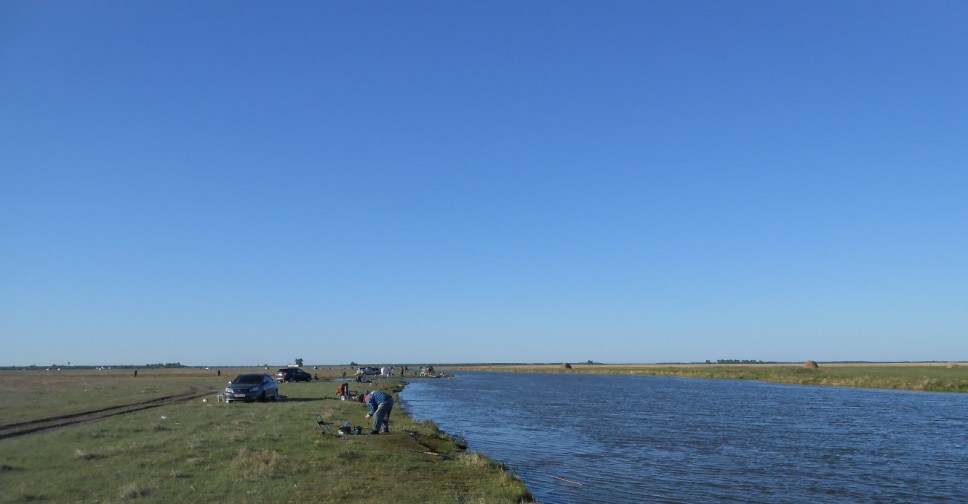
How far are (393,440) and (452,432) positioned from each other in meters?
8.32

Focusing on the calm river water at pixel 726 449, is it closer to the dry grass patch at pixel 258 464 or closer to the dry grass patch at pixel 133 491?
the dry grass patch at pixel 258 464

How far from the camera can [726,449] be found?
27.7 metres

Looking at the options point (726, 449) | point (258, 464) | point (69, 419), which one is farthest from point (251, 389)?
point (726, 449)

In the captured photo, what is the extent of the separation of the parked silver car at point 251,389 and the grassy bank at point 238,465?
35.4ft

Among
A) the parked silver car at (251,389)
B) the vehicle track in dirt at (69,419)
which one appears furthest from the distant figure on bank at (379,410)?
the parked silver car at (251,389)

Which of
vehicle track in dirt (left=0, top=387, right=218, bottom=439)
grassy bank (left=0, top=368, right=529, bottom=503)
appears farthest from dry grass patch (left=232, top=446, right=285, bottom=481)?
vehicle track in dirt (left=0, top=387, right=218, bottom=439)

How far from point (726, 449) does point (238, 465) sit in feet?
65.0

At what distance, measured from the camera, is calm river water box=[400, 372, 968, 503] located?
19.5 m

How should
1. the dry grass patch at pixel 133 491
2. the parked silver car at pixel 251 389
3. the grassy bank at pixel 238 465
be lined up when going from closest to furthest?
the dry grass patch at pixel 133 491
the grassy bank at pixel 238 465
the parked silver car at pixel 251 389

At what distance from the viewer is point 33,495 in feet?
44.5

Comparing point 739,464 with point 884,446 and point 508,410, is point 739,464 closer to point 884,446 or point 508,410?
point 884,446

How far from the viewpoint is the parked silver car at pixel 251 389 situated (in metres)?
39.1

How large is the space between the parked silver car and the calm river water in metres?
9.71

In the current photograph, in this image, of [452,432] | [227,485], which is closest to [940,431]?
[452,432]
